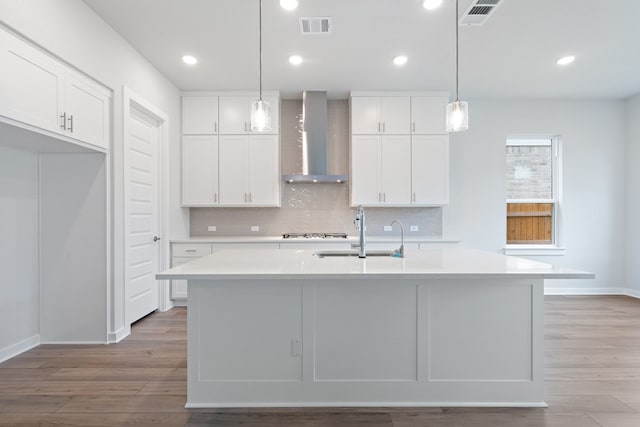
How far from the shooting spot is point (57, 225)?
3.12 metres

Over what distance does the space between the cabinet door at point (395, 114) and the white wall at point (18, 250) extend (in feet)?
12.3

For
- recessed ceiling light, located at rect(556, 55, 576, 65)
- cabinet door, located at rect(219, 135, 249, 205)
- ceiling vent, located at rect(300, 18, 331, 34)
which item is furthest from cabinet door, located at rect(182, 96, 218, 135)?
recessed ceiling light, located at rect(556, 55, 576, 65)

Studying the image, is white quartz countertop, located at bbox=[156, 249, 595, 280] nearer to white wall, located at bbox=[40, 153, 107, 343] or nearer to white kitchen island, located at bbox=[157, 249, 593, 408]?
white kitchen island, located at bbox=[157, 249, 593, 408]

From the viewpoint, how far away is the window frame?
16.6 ft

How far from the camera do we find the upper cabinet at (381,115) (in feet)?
15.3

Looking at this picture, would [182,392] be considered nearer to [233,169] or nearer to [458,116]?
[458,116]

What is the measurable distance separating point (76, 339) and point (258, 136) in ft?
9.63

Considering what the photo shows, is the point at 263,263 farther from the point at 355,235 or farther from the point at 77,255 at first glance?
the point at 355,235

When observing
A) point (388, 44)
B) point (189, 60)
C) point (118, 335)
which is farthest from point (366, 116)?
point (118, 335)

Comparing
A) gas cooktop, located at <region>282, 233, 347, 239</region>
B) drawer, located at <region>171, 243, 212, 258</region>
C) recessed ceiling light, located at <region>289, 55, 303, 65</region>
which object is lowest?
drawer, located at <region>171, 243, 212, 258</region>

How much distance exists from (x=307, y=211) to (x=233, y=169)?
3.82 feet

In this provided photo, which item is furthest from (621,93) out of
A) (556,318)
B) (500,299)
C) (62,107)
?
(62,107)

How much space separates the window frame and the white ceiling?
715 mm

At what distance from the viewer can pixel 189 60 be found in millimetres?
3758
